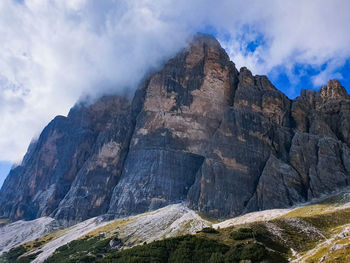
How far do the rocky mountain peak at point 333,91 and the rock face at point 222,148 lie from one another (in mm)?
526

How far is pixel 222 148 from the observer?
15375 cm

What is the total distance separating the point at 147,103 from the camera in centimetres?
19812

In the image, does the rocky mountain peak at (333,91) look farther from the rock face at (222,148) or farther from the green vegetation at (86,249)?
the green vegetation at (86,249)

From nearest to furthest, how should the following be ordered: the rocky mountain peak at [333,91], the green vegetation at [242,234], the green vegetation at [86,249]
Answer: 1. the green vegetation at [242,234]
2. the green vegetation at [86,249]
3. the rocky mountain peak at [333,91]

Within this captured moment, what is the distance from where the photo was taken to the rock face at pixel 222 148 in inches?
5344

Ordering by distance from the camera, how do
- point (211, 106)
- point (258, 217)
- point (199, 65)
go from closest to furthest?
point (258, 217)
point (211, 106)
point (199, 65)

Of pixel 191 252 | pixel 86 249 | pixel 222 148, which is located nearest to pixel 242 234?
pixel 191 252

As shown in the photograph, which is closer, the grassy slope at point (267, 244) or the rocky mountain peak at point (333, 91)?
the grassy slope at point (267, 244)

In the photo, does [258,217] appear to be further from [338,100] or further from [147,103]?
[147,103]

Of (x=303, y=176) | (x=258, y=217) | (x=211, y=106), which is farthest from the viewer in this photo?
(x=211, y=106)

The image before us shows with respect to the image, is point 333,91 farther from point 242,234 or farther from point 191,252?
point 191,252

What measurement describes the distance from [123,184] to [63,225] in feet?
144

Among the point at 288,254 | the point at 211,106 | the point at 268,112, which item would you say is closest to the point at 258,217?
the point at 288,254

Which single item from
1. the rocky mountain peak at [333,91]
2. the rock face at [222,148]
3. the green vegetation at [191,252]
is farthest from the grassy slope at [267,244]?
the rocky mountain peak at [333,91]
